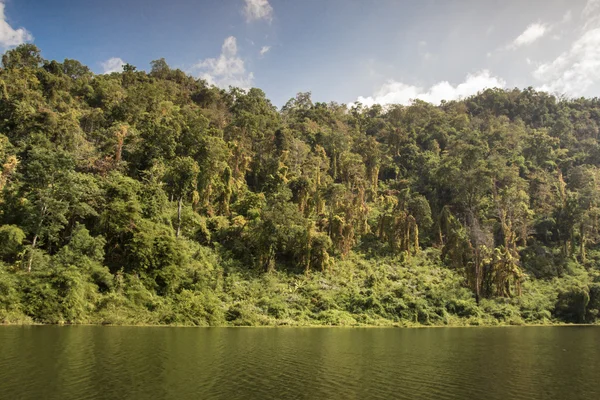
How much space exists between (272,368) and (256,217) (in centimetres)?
3462

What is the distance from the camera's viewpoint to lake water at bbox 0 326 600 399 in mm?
13953

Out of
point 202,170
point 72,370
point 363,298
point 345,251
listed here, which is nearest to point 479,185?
point 345,251

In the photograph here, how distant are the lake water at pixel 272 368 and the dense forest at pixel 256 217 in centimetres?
1080

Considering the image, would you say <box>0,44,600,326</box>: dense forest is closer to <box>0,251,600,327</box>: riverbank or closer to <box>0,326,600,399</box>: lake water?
<box>0,251,600,327</box>: riverbank

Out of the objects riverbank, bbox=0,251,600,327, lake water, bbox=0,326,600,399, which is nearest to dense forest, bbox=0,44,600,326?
riverbank, bbox=0,251,600,327

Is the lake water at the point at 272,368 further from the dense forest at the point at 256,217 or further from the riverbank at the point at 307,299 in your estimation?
the dense forest at the point at 256,217

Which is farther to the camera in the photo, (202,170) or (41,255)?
(202,170)

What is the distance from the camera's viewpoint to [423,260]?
56625 mm

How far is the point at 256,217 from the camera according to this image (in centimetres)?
5188

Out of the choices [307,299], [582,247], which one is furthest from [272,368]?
[582,247]

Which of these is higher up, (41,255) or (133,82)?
(133,82)

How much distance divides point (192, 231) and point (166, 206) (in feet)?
14.6

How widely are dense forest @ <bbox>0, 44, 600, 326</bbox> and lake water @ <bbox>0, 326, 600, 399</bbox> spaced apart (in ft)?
35.4

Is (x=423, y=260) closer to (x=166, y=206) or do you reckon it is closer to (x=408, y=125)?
(x=166, y=206)
